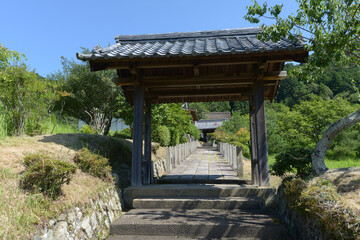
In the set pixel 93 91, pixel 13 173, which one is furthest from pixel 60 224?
pixel 93 91

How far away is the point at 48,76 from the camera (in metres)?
14.7

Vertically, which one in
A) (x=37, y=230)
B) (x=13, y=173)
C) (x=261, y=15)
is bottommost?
(x=37, y=230)

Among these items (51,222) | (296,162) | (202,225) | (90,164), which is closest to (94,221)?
(51,222)

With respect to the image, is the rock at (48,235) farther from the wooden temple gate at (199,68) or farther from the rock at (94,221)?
the wooden temple gate at (199,68)

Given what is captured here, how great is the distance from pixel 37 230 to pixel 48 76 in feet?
47.6

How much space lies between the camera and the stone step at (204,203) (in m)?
4.45

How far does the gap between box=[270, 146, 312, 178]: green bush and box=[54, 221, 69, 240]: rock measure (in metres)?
4.02

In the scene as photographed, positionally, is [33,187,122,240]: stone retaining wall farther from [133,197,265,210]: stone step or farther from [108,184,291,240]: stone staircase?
[133,197,265,210]: stone step

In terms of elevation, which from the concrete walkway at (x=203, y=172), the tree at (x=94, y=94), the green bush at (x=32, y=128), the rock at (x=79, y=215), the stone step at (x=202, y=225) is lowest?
the stone step at (x=202, y=225)

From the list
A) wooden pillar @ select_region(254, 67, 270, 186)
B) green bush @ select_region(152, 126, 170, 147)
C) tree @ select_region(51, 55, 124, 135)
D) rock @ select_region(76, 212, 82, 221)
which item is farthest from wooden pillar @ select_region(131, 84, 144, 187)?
tree @ select_region(51, 55, 124, 135)

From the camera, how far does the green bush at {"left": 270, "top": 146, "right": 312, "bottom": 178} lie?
15.0 feet

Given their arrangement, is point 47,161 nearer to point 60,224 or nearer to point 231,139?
point 60,224

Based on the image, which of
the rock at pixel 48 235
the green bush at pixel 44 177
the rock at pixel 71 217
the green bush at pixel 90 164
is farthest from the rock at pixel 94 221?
the green bush at pixel 90 164

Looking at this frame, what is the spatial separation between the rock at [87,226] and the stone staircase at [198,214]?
16.7 inches
